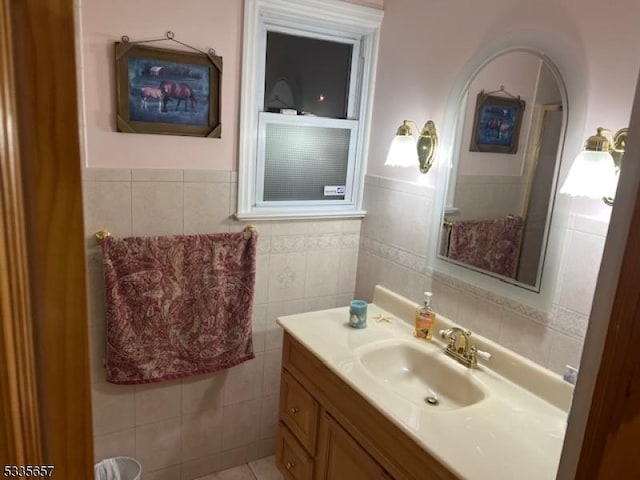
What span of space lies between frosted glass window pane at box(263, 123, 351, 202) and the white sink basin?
34.4 inches

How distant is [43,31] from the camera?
375mm

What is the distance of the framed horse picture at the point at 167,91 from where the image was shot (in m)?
1.79

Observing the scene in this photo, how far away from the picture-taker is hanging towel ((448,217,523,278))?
1634 millimetres

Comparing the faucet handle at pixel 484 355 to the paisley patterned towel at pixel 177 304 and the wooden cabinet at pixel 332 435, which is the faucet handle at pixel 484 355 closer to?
the wooden cabinet at pixel 332 435

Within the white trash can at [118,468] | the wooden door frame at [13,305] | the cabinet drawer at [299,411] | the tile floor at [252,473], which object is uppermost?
the wooden door frame at [13,305]

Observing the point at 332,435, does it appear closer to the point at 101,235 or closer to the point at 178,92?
the point at 101,235

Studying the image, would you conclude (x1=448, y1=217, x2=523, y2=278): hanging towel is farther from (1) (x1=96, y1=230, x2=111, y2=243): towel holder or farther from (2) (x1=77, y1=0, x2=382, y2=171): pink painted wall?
(1) (x1=96, y1=230, x2=111, y2=243): towel holder

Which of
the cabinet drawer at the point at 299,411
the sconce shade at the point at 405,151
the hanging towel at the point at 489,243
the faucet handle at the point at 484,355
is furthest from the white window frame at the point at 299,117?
the faucet handle at the point at 484,355

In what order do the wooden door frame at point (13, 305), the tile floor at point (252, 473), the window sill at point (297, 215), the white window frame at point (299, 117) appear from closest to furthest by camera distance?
the wooden door frame at point (13, 305)
the white window frame at point (299, 117)
the window sill at point (297, 215)
the tile floor at point (252, 473)

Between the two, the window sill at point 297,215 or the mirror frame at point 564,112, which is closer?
the mirror frame at point 564,112

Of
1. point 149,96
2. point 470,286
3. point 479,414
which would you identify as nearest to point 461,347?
point 470,286

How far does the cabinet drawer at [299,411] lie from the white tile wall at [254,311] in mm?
396

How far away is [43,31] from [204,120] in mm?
1646

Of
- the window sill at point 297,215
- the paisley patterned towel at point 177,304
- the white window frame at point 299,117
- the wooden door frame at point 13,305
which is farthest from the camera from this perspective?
the window sill at point 297,215
